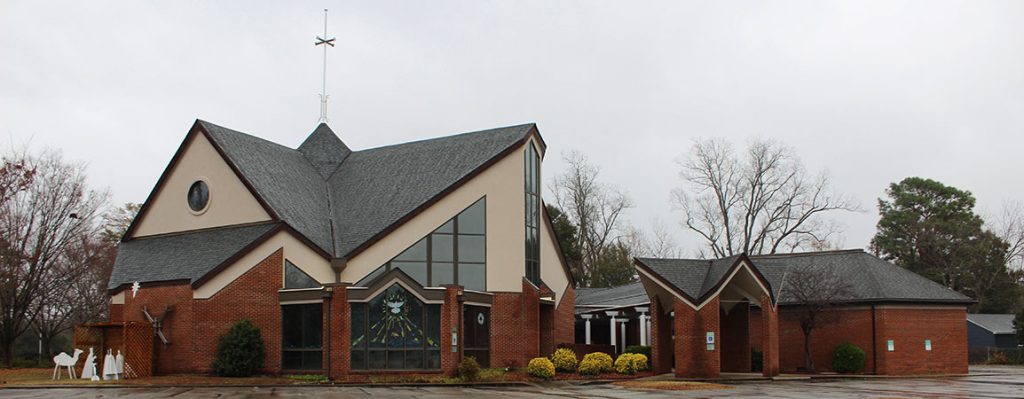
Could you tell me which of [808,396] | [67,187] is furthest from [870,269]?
[67,187]

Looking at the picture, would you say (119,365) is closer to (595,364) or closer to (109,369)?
(109,369)

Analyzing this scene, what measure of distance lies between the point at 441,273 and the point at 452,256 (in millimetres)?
784

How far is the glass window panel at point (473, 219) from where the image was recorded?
35.8m

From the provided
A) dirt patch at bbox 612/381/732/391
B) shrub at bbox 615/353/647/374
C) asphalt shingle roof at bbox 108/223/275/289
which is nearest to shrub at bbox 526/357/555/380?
dirt patch at bbox 612/381/732/391

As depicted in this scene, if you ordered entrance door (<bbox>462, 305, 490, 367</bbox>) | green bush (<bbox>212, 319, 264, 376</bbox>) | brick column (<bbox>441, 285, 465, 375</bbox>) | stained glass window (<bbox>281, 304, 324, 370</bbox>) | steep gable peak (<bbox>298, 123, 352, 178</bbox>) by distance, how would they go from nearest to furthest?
green bush (<bbox>212, 319, 264, 376</bbox>), brick column (<bbox>441, 285, 465, 375</bbox>), stained glass window (<bbox>281, 304, 324, 370</bbox>), entrance door (<bbox>462, 305, 490, 367</bbox>), steep gable peak (<bbox>298, 123, 352, 178</bbox>)

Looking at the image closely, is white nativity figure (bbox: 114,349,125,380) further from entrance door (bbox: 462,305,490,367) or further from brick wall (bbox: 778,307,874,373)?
brick wall (bbox: 778,307,874,373)

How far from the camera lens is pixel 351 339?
31.2 meters

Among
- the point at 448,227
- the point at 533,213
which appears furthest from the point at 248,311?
the point at 533,213

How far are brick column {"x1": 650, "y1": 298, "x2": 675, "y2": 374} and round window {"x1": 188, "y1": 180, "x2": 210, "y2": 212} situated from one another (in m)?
17.7

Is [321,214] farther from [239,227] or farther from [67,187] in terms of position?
[67,187]

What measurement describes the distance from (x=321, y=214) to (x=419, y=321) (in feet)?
26.5

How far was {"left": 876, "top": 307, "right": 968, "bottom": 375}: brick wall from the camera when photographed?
39.4m

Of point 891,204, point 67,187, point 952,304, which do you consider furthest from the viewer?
point 891,204

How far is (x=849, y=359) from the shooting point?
128 feet
